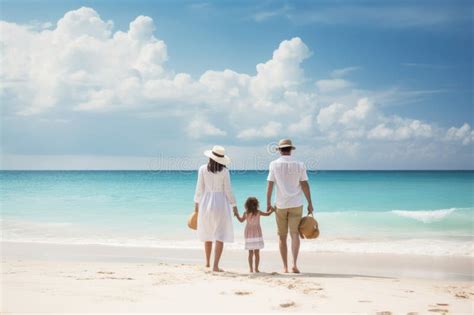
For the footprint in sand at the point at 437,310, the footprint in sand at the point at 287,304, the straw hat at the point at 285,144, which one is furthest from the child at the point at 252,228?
the footprint in sand at the point at 437,310

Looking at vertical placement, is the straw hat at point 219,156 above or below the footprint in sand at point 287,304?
above

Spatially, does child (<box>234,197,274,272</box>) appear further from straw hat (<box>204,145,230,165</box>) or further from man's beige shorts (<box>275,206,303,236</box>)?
straw hat (<box>204,145,230,165</box>)

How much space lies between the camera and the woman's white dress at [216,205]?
632cm

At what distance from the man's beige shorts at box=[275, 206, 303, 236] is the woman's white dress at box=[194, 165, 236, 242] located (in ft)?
2.19

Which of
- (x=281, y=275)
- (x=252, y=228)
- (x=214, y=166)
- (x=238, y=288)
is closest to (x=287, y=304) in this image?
(x=238, y=288)

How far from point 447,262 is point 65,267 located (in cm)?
635

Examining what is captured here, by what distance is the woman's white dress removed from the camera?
20.7ft

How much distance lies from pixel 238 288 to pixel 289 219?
4.86ft

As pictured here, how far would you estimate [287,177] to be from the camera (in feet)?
20.8

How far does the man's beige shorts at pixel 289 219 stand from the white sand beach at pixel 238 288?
0.61 meters

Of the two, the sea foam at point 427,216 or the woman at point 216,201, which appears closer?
the woman at point 216,201

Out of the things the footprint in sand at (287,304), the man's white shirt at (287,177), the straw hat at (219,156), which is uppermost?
the straw hat at (219,156)

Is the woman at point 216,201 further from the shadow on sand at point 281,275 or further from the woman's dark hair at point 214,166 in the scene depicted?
the shadow on sand at point 281,275

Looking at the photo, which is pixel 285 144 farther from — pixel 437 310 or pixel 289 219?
pixel 437 310
